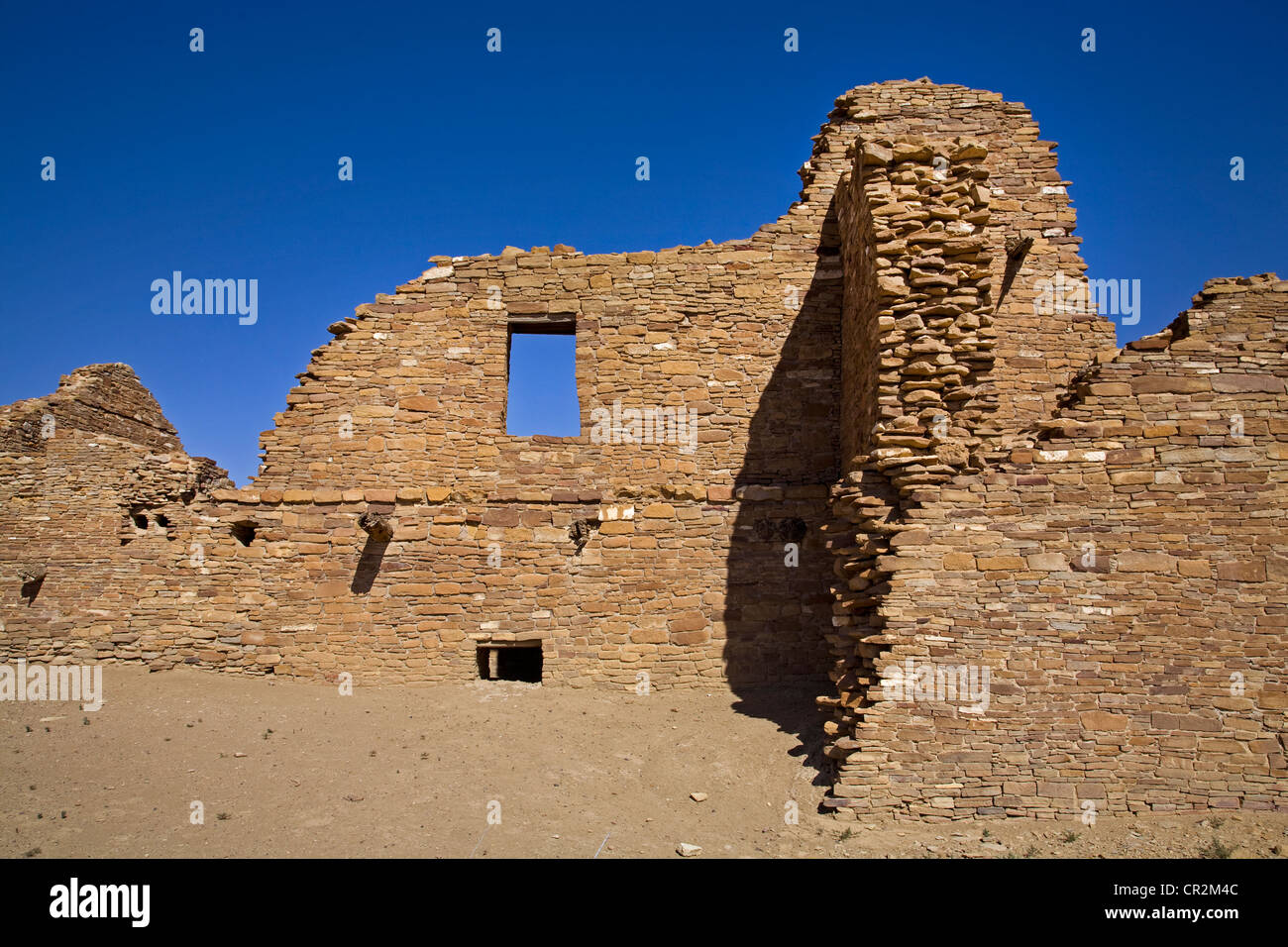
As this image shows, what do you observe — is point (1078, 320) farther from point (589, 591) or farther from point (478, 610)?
point (478, 610)

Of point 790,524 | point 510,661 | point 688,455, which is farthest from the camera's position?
point 510,661

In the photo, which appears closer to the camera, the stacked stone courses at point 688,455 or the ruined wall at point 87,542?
the stacked stone courses at point 688,455

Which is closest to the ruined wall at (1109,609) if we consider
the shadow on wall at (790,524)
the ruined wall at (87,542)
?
the shadow on wall at (790,524)

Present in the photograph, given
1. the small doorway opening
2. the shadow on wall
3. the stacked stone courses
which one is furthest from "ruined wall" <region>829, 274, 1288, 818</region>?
the small doorway opening

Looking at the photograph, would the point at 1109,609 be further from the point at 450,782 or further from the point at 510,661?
the point at 510,661

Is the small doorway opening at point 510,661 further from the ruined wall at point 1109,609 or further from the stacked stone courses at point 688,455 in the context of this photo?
the ruined wall at point 1109,609

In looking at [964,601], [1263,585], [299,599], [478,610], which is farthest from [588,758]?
[1263,585]

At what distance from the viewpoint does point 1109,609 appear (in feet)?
23.0

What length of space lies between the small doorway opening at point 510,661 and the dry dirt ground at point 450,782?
0.51m

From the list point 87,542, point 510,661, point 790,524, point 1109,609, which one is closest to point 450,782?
point 510,661

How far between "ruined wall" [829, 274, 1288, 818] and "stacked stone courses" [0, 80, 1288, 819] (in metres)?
0.07

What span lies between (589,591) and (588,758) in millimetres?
2725

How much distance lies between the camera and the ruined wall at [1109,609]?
267 inches

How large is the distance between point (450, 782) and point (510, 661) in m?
4.28
